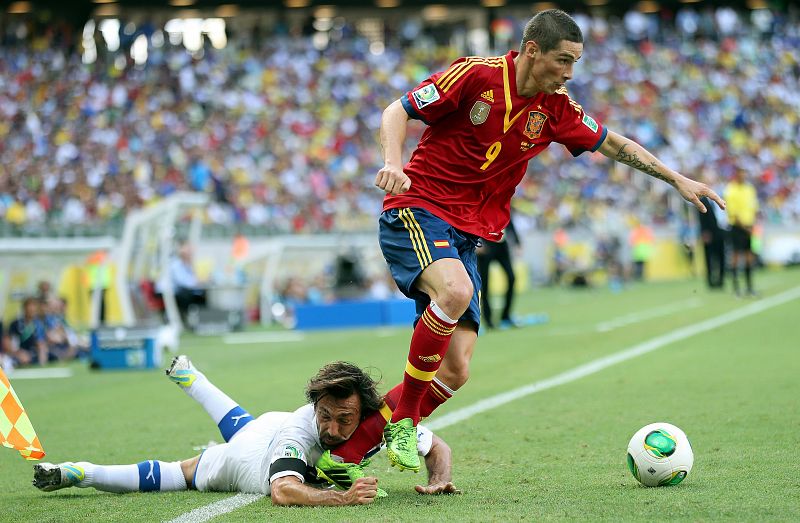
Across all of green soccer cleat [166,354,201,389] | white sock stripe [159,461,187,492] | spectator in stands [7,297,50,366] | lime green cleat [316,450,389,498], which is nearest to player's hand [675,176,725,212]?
lime green cleat [316,450,389,498]

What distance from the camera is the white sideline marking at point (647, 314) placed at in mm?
15744

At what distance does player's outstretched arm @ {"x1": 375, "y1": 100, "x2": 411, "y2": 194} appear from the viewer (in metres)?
4.87

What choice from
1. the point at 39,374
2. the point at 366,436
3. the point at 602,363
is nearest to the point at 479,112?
the point at 366,436

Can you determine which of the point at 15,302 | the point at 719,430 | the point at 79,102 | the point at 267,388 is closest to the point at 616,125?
the point at 79,102

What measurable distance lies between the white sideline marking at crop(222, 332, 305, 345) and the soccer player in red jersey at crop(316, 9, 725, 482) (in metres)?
11.3

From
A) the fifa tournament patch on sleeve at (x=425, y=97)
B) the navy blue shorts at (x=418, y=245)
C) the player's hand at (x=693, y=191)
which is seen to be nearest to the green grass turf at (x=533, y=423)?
the navy blue shorts at (x=418, y=245)

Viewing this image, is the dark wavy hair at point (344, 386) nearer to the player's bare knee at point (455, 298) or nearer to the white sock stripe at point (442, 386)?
the white sock stripe at point (442, 386)

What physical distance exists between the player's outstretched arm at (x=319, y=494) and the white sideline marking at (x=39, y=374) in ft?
27.7

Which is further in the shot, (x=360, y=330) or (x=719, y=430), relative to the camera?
(x=360, y=330)

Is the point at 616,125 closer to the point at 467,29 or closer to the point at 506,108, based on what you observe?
the point at 467,29

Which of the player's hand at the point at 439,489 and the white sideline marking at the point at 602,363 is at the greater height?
the player's hand at the point at 439,489

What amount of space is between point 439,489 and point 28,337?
10328mm

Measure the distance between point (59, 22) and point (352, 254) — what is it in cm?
2077

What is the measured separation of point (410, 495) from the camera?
5.18m
